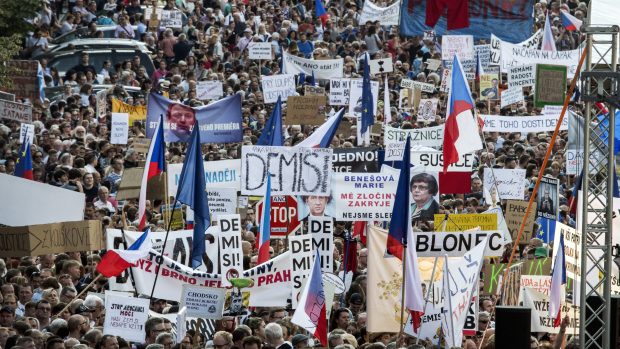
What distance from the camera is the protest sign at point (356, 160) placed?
19.3 metres

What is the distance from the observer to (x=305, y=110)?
80.8ft

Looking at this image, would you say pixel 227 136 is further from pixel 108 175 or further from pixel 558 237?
pixel 558 237

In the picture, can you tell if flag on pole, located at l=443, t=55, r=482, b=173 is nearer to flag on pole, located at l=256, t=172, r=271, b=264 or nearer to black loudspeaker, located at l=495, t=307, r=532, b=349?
flag on pole, located at l=256, t=172, r=271, b=264

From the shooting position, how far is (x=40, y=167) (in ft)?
72.6

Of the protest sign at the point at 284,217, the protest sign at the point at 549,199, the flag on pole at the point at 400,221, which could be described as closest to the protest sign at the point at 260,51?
Result: the protest sign at the point at 284,217

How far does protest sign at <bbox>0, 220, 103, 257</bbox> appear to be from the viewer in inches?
626

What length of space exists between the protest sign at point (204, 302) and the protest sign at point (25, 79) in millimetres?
11443

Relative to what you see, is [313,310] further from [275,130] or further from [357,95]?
[357,95]

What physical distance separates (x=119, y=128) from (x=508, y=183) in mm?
5305

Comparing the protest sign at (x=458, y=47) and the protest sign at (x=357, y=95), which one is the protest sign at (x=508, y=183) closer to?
the protest sign at (x=357, y=95)

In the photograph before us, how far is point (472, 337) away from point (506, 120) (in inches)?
364

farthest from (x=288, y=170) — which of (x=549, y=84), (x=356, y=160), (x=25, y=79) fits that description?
(x=25, y=79)

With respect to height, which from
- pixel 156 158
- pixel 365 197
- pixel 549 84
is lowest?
pixel 365 197

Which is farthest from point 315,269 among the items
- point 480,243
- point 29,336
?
point 29,336
